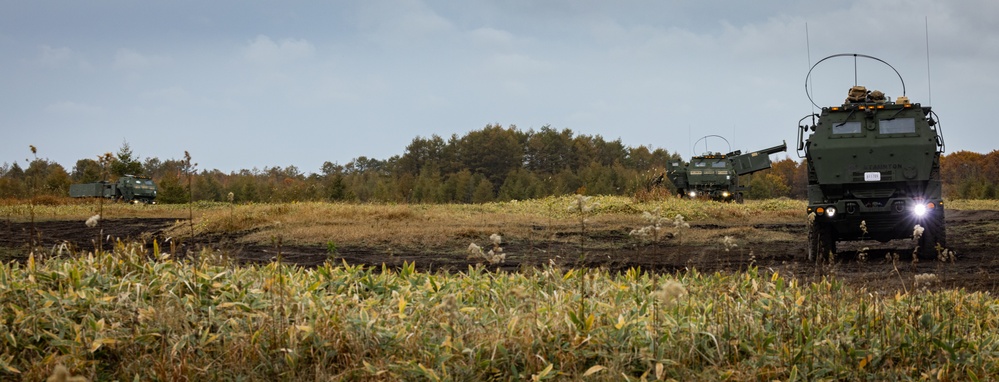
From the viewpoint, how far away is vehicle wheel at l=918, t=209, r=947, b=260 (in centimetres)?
1109

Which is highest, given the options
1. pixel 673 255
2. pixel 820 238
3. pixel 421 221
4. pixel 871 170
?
pixel 871 170

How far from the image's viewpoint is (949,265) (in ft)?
34.1

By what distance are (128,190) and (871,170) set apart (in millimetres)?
41646

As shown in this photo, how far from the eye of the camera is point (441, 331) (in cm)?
454

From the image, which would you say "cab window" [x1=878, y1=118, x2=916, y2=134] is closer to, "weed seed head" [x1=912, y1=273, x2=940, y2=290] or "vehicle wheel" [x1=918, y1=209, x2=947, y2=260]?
"vehicle wheel" [x1=918, y1=209, x2=947, y2=260]

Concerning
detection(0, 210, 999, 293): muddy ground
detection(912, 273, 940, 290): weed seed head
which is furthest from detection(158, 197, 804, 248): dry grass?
detection(912, 273, 940, 290): weed seed head

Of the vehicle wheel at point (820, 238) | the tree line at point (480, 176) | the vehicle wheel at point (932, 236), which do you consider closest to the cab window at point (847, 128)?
the vehicle wheel at point (820, 238)

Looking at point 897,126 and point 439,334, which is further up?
point 897,126

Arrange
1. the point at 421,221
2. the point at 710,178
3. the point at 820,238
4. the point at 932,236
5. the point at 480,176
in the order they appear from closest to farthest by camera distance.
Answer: the point at 932,236 < the point at 820,238 < the point at 421,221 < the point at 710,178 < the point at 480,176

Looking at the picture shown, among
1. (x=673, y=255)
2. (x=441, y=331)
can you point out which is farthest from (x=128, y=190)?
(x=441, y=331)

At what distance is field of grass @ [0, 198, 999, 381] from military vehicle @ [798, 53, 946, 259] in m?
6.11

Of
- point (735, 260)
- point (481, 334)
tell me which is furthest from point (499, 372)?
point (735, 260)

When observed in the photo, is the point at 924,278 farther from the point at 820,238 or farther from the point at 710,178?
the point at 710,178

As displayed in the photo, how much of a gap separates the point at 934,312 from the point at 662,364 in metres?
2.21
